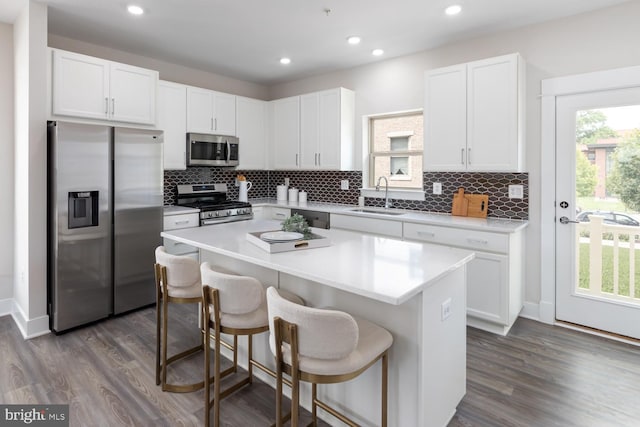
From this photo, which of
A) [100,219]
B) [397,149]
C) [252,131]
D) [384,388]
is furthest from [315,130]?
[384,388]

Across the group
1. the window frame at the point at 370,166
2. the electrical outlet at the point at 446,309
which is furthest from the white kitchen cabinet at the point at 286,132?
the electrical outlet at the point at 446,309

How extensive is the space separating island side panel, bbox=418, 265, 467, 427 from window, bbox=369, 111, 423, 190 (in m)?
2.41

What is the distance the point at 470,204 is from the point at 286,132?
263 cm

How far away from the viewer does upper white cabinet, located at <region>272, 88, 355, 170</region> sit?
4504 millimetres

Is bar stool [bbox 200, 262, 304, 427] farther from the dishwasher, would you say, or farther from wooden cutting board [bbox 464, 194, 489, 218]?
wooden cutting board [bbox 464, 194, 489, 218]

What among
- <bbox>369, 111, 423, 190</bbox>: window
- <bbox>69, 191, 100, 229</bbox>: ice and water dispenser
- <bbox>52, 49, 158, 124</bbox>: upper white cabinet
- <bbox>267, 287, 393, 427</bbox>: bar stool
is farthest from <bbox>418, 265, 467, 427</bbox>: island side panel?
<bbox>52, 49, 158, 124</bbox>: upper white cabinet

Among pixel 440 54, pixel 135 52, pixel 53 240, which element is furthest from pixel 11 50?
pixel 440 54

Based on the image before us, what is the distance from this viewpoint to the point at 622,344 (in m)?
2.86

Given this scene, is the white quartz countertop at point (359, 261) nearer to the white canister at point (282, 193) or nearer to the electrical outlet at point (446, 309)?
the electrical outlet at point (446, 309)

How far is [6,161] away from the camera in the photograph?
11.2 ft

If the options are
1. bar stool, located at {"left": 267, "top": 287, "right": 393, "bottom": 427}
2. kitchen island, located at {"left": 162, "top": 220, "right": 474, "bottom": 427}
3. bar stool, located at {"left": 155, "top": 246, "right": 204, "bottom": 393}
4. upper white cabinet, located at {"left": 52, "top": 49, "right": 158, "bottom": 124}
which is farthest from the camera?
upper white cabinet, located at {"left": 52, "top": 49, "right": 158, "bottom": 124}

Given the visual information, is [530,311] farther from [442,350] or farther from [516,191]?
[442,350]

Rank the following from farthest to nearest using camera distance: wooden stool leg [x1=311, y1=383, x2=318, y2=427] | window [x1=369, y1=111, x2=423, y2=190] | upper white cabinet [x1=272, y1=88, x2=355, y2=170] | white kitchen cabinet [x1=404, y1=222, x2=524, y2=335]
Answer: upper white cabinet [x1=272, y1=88, x2=355, y2=170], window [x1=369, y1=111, x2=423, y2=190], white kitchen cabinet [x1=404, y1=222, x2=524, y2=335], wooden stool leg [x1=311, y1=383, x2=318, y2=427]

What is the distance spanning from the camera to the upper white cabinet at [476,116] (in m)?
3.16
